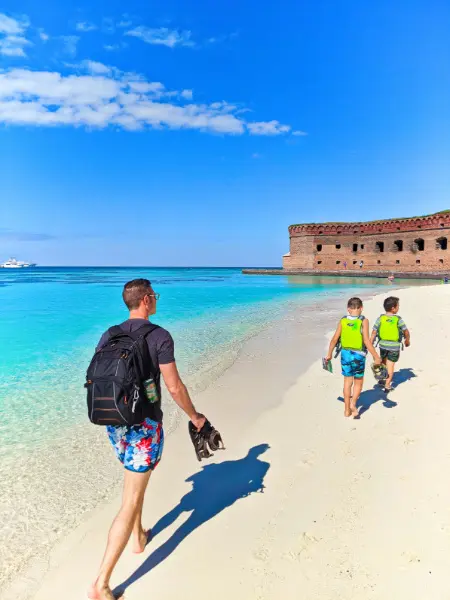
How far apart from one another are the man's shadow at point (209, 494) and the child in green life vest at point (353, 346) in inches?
53.0

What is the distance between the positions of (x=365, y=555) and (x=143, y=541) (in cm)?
144

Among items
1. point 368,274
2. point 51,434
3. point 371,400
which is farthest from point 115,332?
point 368,274

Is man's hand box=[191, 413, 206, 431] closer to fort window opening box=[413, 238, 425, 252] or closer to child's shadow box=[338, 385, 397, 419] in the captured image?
child's shadow box=[338, 385, 397, 419]

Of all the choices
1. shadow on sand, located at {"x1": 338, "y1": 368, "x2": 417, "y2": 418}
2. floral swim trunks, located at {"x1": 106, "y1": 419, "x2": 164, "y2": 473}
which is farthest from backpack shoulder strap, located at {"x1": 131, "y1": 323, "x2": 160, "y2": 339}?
shadow on sand, located at {"x1": 338, "y1": 368, "x2": 417, "y2": 418}

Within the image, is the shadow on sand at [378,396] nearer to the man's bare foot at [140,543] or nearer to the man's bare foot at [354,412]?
the man's bare foot at [354,412]

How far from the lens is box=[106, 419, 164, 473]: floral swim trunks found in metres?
2.17

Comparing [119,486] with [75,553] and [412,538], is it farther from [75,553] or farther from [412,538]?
[412,538]

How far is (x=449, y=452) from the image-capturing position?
3553 mm

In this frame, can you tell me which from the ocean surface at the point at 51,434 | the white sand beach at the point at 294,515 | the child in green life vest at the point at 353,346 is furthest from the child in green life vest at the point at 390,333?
the ocean surface at the point at 51,434

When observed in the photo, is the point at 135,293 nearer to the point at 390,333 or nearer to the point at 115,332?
the point at 115,332

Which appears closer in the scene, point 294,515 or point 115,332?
point 115,332

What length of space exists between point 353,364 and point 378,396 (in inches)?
45.0

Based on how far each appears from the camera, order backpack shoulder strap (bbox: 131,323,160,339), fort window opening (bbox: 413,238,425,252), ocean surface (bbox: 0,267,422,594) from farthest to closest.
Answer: fort window opening (bbox: 413,238,425,252)
ocean surface (bbox: 0,267,422,594)
backpack shoulder strap (bbox: 131,323,160,339)

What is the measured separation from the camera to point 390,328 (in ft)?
17.5
